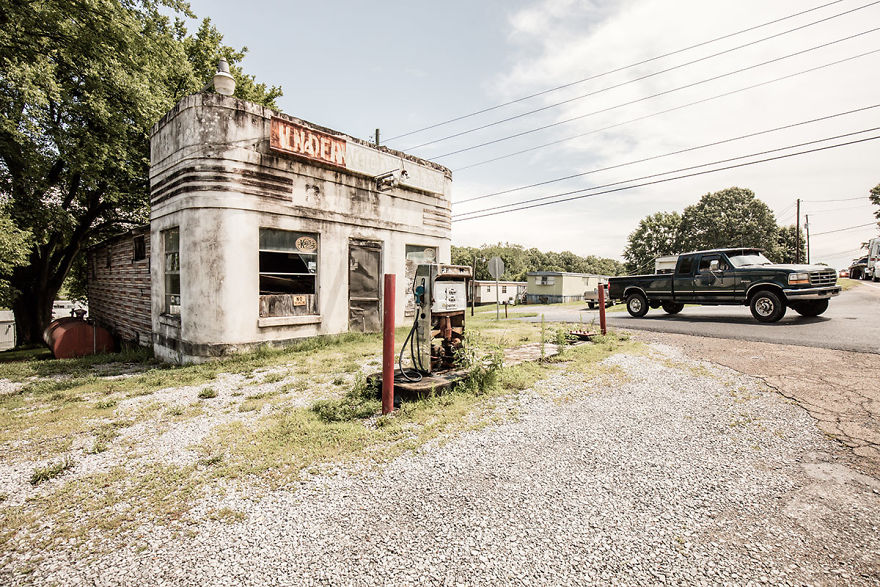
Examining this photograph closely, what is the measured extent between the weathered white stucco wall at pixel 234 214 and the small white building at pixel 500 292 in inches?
1008

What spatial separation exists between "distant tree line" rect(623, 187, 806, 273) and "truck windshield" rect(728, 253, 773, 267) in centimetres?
3173

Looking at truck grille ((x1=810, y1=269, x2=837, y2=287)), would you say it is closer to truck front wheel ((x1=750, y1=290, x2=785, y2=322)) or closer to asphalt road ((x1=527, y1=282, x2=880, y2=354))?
truck front wheel ((x1=750, y1=290, x2=785, y2=322))

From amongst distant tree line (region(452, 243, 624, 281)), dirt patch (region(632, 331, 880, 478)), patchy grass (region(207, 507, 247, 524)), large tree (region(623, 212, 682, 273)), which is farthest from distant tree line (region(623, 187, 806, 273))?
patchy grass (region(207, 507, 247, 524))

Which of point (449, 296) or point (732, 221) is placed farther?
point (732, 221)

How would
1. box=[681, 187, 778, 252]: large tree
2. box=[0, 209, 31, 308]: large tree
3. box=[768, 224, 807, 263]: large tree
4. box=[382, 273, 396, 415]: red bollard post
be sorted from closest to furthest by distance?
box=[382, 273, 396, 415]: red bollard post
box=[0, 209, 31, 308]: large tree
box=[681, 187, 778, 252]: large tree
box=[768, 224, 807, 263]: large tree

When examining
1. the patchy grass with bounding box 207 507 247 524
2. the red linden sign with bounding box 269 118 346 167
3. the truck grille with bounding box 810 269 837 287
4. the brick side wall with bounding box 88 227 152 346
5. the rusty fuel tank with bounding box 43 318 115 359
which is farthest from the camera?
the rusty fuel tank with bounding box 43 318 115 359

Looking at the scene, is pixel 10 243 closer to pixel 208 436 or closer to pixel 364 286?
pixel 364 286

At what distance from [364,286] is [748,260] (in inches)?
469

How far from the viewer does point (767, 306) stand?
36.6 ft

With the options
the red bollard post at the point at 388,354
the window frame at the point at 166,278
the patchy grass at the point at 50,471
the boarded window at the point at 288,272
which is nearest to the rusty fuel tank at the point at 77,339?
the window frame at the point at 166,278

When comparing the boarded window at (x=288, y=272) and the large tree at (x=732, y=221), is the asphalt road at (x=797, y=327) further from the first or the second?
the large tree at (x=732, y=221)

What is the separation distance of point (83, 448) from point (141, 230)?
9.02 meters

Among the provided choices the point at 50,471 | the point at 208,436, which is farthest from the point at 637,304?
the point at 50,471

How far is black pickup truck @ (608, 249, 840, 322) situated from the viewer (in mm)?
10578
